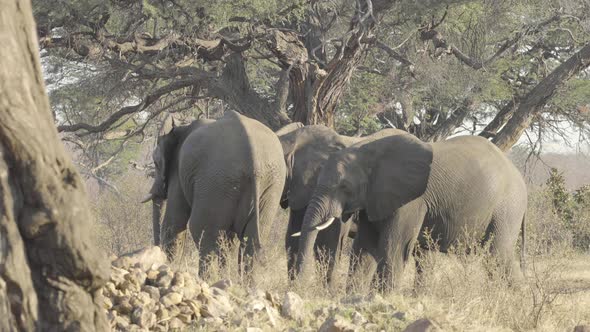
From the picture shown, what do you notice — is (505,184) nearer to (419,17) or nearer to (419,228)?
(419,228)

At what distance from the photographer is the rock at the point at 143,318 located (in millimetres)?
6562

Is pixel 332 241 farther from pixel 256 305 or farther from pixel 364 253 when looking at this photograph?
pixel 256 305

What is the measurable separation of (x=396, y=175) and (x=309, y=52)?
8435 millimetres

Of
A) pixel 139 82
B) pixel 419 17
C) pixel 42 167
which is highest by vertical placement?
pixel 42 167

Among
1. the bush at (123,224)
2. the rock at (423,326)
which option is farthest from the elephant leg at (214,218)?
the bush at (123,224)

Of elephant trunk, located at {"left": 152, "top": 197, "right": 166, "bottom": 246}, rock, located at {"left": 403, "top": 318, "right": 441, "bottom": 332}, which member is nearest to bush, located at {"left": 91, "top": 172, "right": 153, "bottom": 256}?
elephant trunk, located at {"left": 152, "top": 197, "right": 166, "bottom": 246}

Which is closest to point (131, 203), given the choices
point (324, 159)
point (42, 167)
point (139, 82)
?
point (139, 82)

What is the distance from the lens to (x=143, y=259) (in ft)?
24.7

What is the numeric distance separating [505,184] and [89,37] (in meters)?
7.28

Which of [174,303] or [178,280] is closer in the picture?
[174,303]

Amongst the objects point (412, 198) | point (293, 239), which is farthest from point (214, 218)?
point (412, 198)

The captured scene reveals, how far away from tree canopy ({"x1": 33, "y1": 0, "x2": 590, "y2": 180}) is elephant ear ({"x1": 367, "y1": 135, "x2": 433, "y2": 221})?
174 inches

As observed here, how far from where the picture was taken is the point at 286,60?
56.5ft

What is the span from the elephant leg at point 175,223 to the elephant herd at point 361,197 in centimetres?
1
